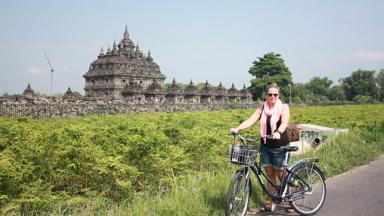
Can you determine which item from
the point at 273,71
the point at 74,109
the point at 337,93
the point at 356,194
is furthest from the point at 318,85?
the point at 356,194

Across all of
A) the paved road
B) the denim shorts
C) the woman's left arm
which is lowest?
the paved road

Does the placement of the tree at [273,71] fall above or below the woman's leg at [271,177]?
above

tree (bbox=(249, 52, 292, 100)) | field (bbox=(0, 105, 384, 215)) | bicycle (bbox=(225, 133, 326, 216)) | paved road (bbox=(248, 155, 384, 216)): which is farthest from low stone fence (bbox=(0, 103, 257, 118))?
tree (bbox=(249, 52, 292, 100))

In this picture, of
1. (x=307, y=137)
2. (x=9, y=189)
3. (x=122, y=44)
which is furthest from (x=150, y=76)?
(x=9, y=189)

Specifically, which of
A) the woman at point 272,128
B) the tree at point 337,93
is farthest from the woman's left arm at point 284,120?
the tree at point 337,93

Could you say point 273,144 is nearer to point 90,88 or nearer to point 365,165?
point 365,165

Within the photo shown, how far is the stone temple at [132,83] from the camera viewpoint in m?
48.5

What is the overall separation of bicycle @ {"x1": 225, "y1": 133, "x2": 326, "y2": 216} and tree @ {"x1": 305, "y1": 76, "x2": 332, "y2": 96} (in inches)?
5116

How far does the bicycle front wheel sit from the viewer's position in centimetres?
462

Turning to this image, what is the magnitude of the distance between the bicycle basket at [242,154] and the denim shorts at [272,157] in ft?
1.92

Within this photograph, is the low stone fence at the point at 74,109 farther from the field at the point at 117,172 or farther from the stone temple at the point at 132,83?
the field at the point at 117,172

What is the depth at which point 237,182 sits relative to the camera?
4.70 metres

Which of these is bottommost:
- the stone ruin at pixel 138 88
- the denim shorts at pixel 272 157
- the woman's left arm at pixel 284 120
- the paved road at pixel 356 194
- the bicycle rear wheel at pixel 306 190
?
the paved road at pixel 356 194

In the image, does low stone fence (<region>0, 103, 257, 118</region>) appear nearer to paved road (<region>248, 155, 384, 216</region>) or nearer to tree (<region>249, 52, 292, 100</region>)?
paved road (<region>248, 155, 384, 216</region>)
